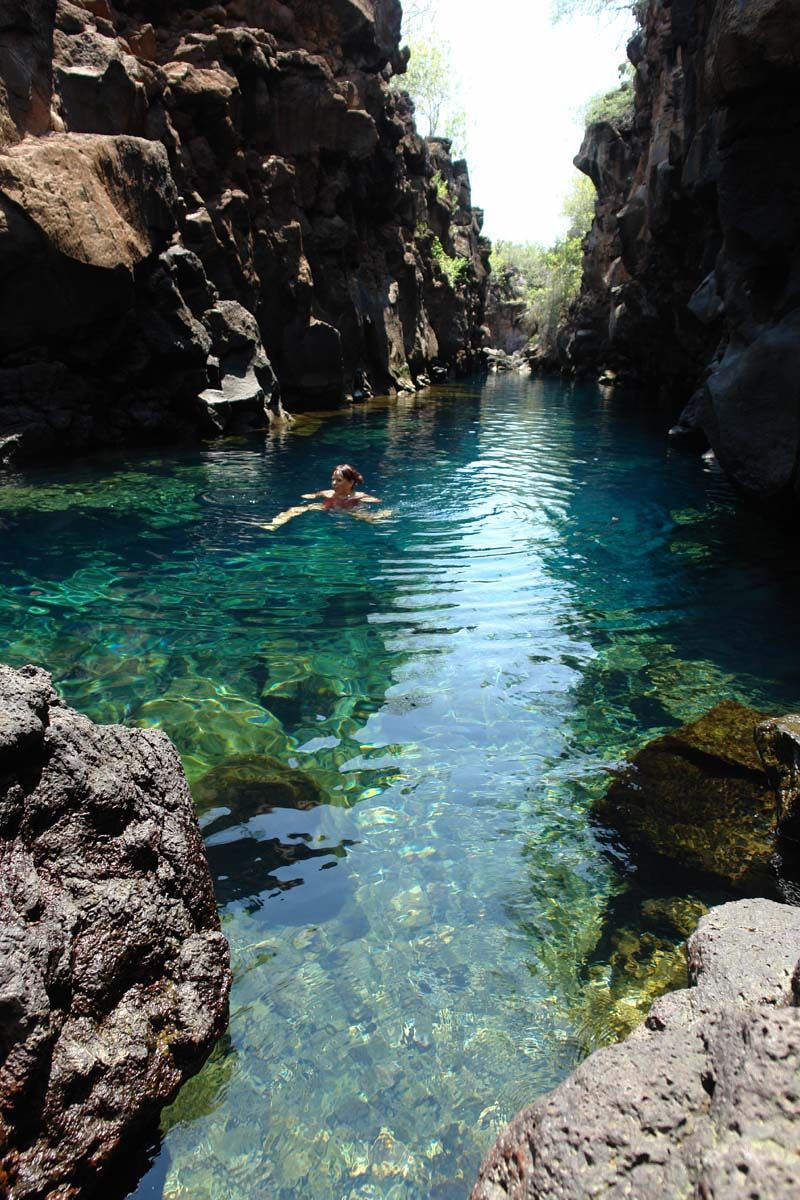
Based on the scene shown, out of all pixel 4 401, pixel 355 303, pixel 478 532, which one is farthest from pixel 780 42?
pixel 355 303

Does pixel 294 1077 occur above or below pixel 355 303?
below

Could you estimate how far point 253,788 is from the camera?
4.34m

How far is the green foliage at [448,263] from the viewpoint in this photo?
40.4 metres

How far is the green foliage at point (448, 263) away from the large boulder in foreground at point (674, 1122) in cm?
4279

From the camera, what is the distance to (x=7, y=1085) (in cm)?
189

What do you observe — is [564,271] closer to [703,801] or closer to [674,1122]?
[703,801]

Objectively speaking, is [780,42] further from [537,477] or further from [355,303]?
[355,303]

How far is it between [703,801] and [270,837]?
2.29 meters

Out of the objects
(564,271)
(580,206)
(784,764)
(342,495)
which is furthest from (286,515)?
(580,206)

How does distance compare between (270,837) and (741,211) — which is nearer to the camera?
(270,837)

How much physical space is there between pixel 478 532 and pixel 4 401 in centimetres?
952

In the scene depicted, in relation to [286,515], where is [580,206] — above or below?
above

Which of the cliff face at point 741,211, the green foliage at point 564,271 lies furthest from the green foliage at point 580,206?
the cliff face at point 741,211

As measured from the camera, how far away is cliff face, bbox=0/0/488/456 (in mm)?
13961
